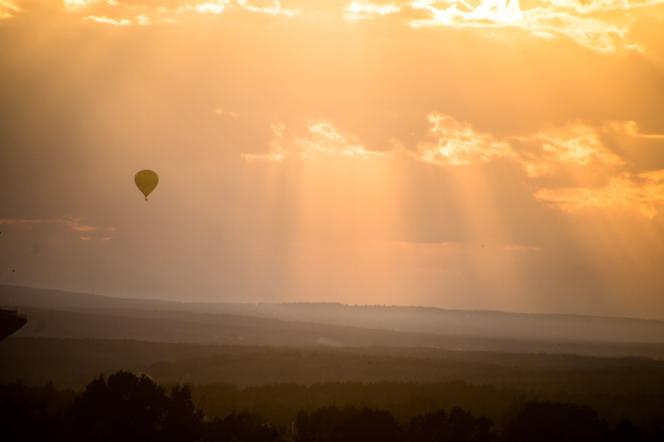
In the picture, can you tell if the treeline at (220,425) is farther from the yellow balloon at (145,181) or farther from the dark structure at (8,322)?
the yellow balloon at (145,181)

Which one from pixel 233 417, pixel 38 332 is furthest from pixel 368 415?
pixel 38 332

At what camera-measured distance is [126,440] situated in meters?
44.8

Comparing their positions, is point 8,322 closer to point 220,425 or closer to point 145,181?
point 220,425

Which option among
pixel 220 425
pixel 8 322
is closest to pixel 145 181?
pixel 8 322

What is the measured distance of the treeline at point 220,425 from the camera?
45.6 m

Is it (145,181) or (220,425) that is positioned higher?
(145,181)

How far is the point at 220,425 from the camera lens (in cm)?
4738

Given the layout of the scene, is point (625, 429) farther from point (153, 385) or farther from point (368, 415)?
point (153, 385)

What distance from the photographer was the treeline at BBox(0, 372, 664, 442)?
1795 inches

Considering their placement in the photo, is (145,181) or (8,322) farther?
(145,181)

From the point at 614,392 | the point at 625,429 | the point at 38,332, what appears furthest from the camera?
the point at 38,332

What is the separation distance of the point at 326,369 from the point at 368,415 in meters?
67.2

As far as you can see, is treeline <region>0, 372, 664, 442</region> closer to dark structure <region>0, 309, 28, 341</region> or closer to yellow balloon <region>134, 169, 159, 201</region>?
dark structure <region>0, 309, 28, 341</region>

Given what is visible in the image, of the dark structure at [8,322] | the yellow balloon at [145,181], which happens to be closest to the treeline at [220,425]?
the dark structure at [8,322]
